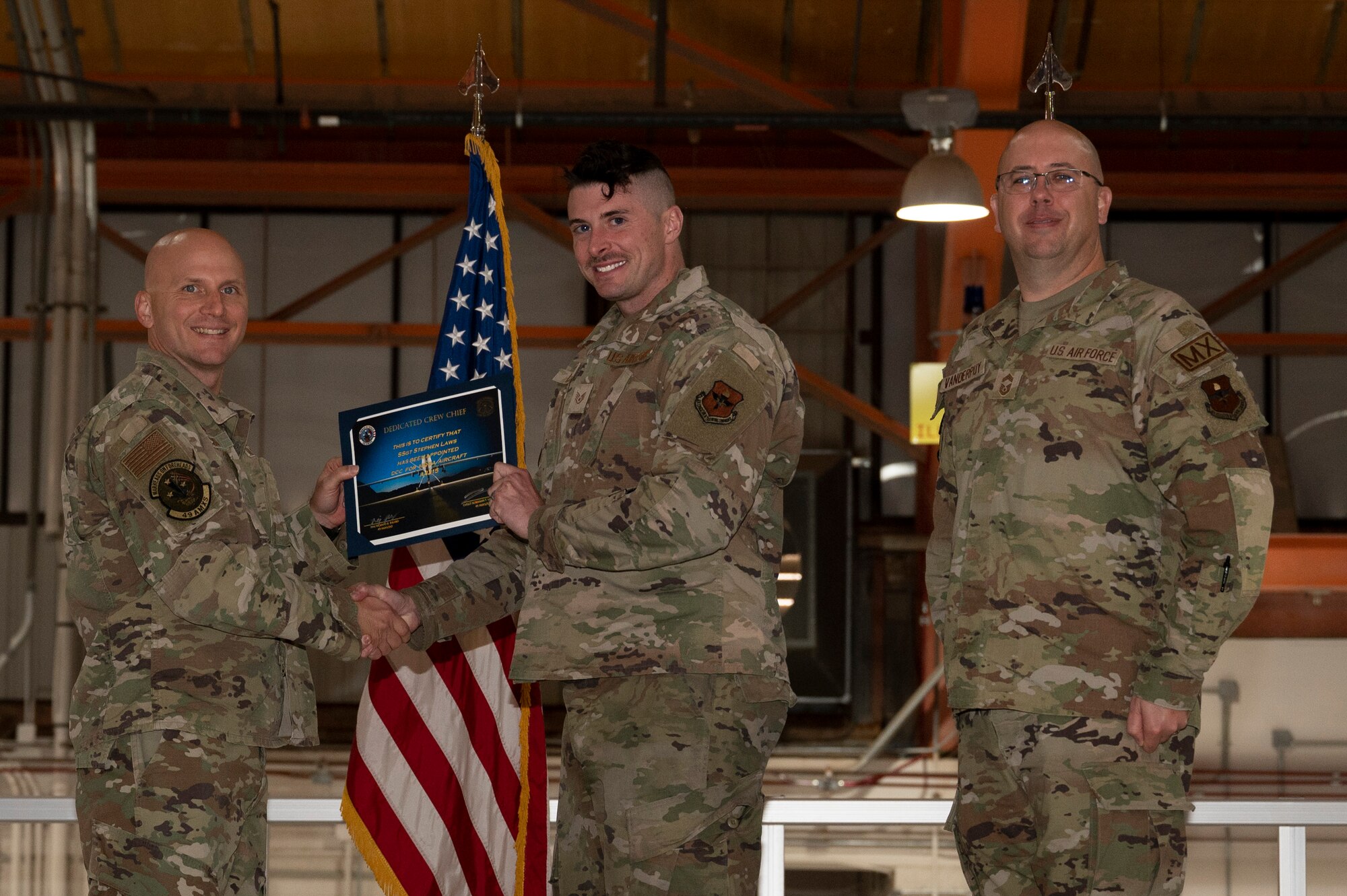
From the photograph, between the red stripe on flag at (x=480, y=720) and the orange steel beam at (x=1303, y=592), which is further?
the orange steel beam at (x=1303, y=592)

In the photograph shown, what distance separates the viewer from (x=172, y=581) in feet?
8.63

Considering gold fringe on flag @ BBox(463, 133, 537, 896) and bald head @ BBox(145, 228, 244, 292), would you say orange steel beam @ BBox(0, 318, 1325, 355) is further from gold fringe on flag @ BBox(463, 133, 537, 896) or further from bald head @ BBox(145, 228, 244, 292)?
bald head @ BBox(145, 228, 244, 292)

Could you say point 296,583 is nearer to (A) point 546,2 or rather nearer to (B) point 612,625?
(B) point 612,625

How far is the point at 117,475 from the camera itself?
105 inches

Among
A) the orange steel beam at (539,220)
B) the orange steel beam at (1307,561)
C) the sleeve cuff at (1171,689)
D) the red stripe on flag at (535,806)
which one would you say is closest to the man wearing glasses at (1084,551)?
the sleeve cuff at (1171,689)

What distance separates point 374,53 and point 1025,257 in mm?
9627

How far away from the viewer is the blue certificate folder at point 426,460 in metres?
2.98

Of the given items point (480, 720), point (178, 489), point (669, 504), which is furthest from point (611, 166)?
point (480, 720)

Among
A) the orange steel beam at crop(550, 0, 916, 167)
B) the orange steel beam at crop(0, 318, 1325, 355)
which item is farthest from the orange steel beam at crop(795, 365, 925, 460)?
the orange steel beam at crop(550, 0, 916, 167)

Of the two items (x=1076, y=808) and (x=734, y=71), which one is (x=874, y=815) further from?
(x=734, y=71)

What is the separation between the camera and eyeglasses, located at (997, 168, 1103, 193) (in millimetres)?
2543

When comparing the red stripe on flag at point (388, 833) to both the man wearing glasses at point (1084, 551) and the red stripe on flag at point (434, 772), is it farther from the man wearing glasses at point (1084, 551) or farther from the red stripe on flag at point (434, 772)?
the man wearing glasses at point (1084, 551)

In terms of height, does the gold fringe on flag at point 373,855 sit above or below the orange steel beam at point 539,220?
below

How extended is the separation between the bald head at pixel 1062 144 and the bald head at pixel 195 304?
159 centimetres
